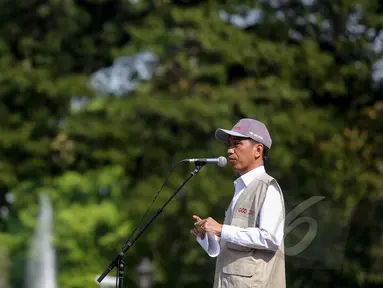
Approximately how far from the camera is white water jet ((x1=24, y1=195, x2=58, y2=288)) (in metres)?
25.5

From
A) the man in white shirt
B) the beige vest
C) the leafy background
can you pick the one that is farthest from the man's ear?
the leafy background

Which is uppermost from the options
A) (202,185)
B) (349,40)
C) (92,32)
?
(92,32)

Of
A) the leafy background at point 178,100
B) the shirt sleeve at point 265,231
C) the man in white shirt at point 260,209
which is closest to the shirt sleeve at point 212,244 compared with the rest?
the man in white shirt at point 260,209

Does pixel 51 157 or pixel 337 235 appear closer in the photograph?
pixel 337 235

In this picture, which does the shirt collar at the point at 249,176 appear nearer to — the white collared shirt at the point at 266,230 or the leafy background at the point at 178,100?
the white collared shirt at the point at 266,230

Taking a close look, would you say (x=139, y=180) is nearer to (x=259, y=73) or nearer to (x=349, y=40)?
(x=259, y=73)

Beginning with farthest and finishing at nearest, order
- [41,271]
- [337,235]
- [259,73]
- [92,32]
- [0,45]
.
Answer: [41,271] → [92,32] → [0,45] → [259,73] → [337,235]

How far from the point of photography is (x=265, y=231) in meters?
4.04

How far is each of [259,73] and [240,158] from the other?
16501 millimetres

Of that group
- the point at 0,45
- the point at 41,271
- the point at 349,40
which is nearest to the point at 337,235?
the point at 349,40

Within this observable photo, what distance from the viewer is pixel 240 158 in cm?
428

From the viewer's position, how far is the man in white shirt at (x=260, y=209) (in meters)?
4.05

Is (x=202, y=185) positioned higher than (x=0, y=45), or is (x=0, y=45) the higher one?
(x=0, y=45)

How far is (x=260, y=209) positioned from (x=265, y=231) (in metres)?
0.12
